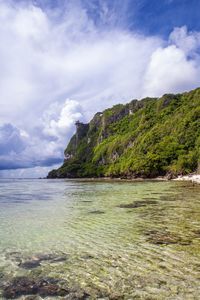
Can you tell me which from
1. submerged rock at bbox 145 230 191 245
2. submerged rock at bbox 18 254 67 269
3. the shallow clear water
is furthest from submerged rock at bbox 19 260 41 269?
submerged rock at bbox 145 230 191 245

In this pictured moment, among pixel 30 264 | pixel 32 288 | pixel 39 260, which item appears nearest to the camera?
pixel 32 288

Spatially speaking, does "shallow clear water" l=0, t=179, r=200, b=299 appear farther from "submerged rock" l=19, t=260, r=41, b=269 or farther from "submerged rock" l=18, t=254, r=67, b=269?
"submerged rock" l=19, t=260, r=41, b=269

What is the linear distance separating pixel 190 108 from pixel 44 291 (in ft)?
614

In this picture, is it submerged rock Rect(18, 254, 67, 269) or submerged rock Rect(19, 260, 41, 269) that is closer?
submerged rock Rect(19, 260, 41, 269)

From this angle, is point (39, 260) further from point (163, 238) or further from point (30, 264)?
point (163, 238)

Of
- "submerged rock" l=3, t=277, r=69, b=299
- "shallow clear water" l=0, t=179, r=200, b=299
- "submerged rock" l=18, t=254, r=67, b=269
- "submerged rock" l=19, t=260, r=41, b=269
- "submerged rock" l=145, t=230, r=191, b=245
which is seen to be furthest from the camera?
"submerged rock" l=145, t=230, r=191, b=245

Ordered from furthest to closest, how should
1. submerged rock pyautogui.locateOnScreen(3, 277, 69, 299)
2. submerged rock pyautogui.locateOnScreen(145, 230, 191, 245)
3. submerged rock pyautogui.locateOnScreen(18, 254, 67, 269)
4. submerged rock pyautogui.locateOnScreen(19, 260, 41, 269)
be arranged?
submerged rock pyautogui.locateOnScreen(145, 230, 191, 245)
submerged rock pyautogui.locateOnScreen(18, 254, 67, 269)
submerged rock pyautogui.locateOnScreen(19, 260, 41, 269)
submerged rock pyautogui.locateOnScreen(3, 277, 69, 299)

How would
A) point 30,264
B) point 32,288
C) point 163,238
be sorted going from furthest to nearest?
point 163,238
point 30,264
point 32,288

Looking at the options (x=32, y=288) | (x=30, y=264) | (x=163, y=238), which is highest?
(x=163, y=238)

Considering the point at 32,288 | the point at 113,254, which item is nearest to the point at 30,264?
the point at 32,288

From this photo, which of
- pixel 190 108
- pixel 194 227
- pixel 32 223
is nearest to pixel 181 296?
pixel 194 227

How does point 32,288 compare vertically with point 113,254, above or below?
below

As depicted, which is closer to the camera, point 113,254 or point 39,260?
point 39,260

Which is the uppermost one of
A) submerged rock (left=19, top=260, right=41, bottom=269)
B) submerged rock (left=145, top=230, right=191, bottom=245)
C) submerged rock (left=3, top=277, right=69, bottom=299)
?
submerged rock (left=145, top=230, right=191, bottom=245)
